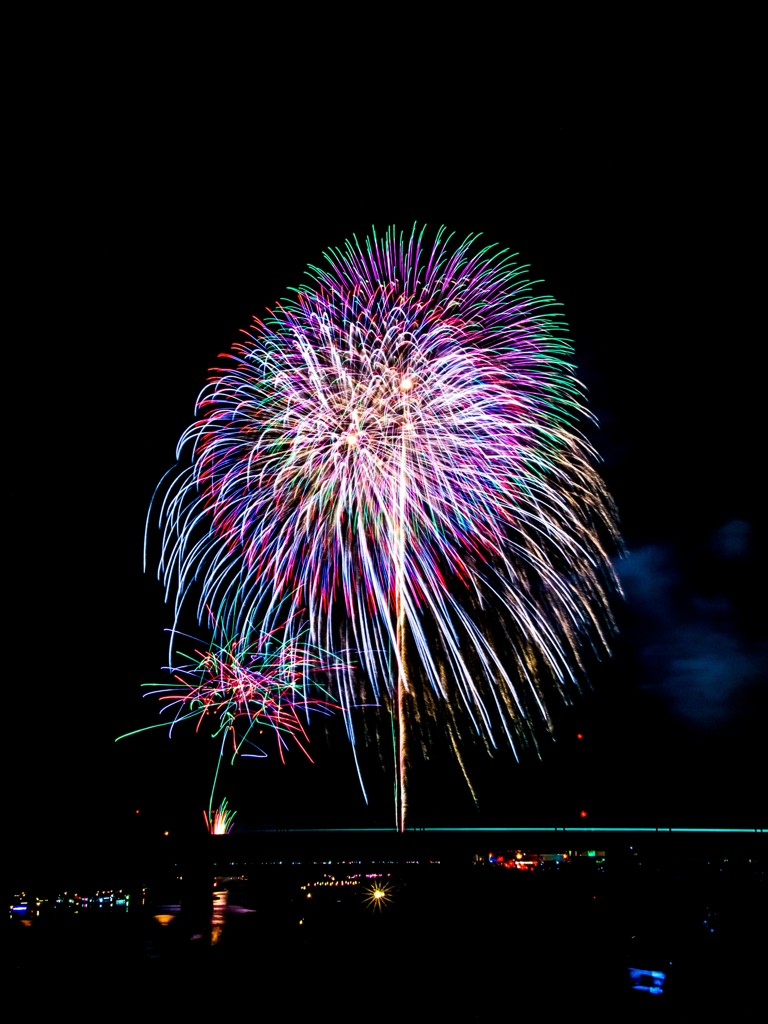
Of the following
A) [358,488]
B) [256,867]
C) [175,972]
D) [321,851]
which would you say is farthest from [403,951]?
[256,867]

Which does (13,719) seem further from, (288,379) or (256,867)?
(288,379)

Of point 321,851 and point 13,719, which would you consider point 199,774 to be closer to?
point 13,719

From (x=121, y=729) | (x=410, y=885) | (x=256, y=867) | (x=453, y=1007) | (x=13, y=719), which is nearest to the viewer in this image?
(x=453, y=1007)

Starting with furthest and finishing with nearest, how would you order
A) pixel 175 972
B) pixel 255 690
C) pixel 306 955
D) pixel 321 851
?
pixel 255 690
pixel 321 851
pixel 306 955
pixel 175 972

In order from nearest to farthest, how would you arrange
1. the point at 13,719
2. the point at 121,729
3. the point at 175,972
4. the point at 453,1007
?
the point at 453,1007 < the point at 175,972 < the point at 13,719 < the point at 121,729

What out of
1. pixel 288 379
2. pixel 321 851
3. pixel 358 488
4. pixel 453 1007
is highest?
pixel 288 379

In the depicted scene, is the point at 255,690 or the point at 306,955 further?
the point at 255,690

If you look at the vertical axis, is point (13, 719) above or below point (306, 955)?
above

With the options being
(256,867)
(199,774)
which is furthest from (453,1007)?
(199,774)

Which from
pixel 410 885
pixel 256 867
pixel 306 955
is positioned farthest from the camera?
pixel 256 867
